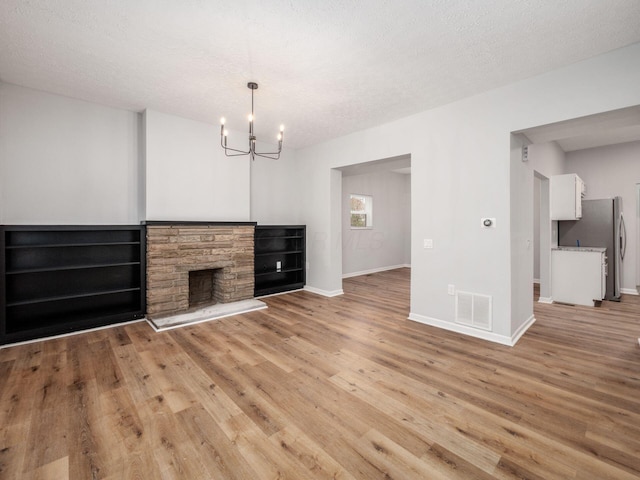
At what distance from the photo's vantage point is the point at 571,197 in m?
4.88

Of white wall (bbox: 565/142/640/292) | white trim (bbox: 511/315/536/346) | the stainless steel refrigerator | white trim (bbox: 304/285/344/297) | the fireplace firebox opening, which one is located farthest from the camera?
white wall (bbox: 565/142/640/292)

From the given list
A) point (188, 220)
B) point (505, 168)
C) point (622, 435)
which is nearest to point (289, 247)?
point (188, 220)

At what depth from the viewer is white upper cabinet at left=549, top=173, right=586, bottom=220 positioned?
191 inches

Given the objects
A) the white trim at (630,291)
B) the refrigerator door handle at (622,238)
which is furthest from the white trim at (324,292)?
the white trim at (630,291)

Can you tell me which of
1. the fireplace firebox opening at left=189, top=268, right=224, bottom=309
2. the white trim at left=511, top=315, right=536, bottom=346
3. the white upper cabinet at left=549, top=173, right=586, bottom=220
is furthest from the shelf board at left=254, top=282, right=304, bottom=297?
the white upper cabinet at left=549, top=173, right=586, bottom=220

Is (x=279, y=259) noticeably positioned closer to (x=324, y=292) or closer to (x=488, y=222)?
(x=324, y=292)

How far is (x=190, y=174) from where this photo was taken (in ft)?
14.8

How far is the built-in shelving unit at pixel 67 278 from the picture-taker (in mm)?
3252

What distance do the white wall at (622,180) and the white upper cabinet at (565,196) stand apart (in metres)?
1.50

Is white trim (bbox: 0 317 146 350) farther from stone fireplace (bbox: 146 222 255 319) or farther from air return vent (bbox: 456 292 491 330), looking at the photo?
air return vent (bbox: 456 292 491 330)

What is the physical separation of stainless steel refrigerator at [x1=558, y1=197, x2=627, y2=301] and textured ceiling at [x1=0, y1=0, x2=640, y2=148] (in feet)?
12.3

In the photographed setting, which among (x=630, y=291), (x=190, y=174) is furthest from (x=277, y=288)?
(x=630, y=291)

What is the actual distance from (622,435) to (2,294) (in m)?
5.42

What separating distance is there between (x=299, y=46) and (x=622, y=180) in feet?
22.6
